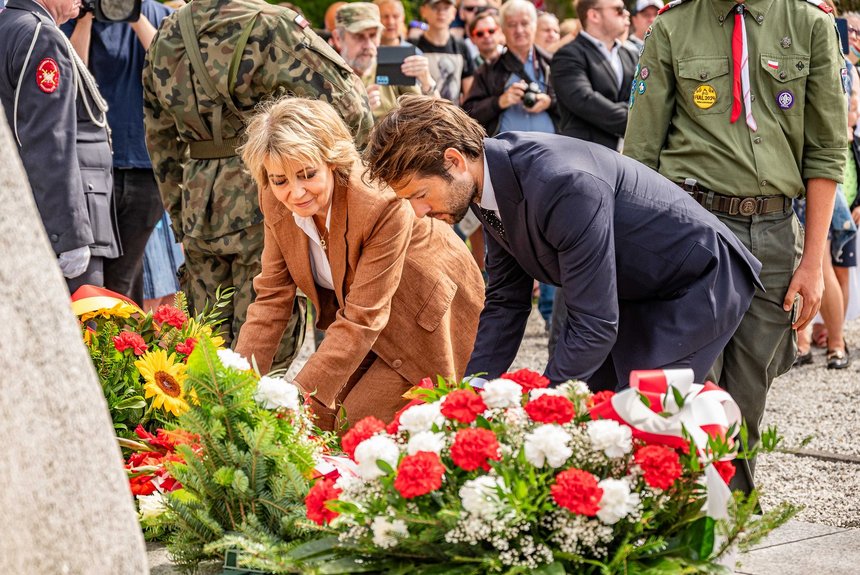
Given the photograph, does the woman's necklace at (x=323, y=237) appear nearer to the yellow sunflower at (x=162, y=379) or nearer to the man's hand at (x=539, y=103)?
the yellow sunflower at (x=162, y=379)

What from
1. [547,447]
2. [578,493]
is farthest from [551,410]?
[578,493]

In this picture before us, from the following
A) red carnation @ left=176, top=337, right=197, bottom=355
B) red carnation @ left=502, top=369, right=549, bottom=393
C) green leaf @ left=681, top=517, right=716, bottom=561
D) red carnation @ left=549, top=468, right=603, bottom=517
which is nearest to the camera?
red carnation @ left=549, top=468, right=603, bottom=517

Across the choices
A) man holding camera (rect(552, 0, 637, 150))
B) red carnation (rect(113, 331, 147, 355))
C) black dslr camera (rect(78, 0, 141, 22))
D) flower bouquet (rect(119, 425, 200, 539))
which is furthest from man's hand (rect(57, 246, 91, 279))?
man holding camera (rect(552, 0, 637, 150))

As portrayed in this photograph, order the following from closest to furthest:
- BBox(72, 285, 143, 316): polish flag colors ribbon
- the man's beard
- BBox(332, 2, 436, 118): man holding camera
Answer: the man's beard
BBox(72, 285, 143, 316): polish flag colors ribbon
BBox(332, 2, 436, 118): man holding camera

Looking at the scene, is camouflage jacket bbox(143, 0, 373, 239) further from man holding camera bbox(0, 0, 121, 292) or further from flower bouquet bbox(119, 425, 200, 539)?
flower bouquet bbox(119, 425, 200, 539)

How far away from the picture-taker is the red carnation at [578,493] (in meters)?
2.00

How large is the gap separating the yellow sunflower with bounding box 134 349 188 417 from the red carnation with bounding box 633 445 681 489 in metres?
1.49

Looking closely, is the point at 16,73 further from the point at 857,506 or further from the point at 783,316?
the point at 857,506

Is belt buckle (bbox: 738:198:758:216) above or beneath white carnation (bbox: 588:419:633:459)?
beneath

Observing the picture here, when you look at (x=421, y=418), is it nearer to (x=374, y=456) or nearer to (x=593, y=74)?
(x=374, y=456)

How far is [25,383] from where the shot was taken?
5.81ft

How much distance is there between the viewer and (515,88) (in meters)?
7.37

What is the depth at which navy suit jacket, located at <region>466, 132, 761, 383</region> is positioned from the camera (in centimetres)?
283

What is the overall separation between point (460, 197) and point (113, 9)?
2.88 meters
